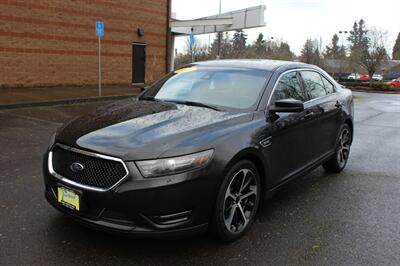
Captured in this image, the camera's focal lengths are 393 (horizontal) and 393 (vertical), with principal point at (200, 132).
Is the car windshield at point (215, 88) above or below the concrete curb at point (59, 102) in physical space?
above

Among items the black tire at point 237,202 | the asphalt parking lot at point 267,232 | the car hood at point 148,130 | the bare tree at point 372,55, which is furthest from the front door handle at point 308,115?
the bare tree at point 372,55

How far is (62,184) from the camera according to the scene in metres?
3.23

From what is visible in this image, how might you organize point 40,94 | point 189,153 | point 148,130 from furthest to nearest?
point 40,94, point 148,130, point 189,153

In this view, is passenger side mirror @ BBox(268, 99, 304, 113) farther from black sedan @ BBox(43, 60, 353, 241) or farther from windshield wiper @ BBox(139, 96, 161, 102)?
windshield wiper @ BBox(139, 96, 161, 102)

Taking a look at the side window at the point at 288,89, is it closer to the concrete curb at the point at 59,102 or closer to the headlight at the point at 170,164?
the headlight at the point at 170,164

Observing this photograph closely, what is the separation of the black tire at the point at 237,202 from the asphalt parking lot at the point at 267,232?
13 cm

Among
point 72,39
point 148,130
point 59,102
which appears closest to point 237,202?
point 148,130

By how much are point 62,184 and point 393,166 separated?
5.34 metres

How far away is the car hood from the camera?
3.04 metres

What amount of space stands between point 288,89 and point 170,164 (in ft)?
7.06

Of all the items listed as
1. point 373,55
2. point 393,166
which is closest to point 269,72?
point 393,166

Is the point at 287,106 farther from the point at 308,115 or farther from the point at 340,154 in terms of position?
the point at 340,154

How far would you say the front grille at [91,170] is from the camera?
2.99 metres

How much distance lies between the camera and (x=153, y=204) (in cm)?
294
